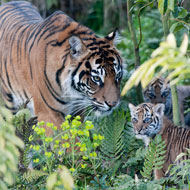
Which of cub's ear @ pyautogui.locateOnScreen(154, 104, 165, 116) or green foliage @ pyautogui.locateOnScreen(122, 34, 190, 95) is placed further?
cub's ear @ pyautogui.locateOnScreen(154, 104, 165, 116)

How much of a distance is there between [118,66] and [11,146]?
287 centimetres

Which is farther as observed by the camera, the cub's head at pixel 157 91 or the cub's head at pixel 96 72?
the cub's head at pixel 157 91

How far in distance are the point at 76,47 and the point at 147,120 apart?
1080mm

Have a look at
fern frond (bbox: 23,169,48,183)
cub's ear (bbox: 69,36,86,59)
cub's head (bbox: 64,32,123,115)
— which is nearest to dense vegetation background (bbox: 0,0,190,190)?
fern frond (bbox: 23,169,48,183)

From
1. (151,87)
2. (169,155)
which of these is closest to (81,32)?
(151,87)

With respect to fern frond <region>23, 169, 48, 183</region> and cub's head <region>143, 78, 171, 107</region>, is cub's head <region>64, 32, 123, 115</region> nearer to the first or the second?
cub's head <region>143, 78, 171, 107</region>

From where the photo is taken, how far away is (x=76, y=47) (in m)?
4.76

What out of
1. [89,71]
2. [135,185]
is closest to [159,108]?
[89,71]

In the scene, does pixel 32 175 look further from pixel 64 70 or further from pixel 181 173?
pixel 64 70

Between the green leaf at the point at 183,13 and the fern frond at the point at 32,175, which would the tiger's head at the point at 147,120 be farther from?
the fern frond at the point at 32,175

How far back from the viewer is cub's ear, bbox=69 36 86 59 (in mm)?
4699

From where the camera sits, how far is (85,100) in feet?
16.3

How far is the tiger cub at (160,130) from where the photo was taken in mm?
4492

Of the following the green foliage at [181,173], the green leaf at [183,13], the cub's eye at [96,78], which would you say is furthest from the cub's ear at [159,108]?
the green leaf at [183,13]
